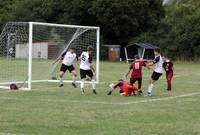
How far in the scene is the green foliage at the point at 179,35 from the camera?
2598 inches

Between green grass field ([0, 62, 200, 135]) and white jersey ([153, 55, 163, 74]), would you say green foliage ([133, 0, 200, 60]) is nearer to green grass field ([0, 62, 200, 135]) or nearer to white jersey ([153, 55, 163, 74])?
white jersey ([153, 55, 163, 74])

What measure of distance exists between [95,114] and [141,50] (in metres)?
49.2

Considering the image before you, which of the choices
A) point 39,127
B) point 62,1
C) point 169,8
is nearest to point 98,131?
point 39,127

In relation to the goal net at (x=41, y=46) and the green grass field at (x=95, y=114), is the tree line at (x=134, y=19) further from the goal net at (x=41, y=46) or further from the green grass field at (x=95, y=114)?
the green grass field at (x=95, y=114)

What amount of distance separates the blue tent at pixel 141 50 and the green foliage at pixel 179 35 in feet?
6.96

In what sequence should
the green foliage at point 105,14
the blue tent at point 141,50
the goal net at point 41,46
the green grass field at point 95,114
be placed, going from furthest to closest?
1. the green foliage at point 105,14
2. the blue tent at point 141,50
3. the goal net at point 41,46
4. the green grass field at point 95,114

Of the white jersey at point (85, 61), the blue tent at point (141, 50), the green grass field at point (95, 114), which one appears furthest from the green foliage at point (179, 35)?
the green grass field at point (95, 114)

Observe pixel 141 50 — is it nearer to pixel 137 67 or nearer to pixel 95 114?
pixel 137 67

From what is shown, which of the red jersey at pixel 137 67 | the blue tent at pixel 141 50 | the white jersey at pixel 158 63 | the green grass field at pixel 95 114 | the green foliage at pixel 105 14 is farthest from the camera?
the green foliage at pixel 105 14

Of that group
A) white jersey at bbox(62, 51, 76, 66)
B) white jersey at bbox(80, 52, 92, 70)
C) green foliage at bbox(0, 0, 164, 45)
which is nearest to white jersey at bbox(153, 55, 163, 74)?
white jersey at bbox(80, 52, 92, 70)

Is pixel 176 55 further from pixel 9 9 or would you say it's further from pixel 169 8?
pixel 9 9

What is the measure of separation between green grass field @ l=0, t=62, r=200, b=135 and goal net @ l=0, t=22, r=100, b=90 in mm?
5848

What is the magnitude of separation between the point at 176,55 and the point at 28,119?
54252mm

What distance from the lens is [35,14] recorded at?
73.9 m
